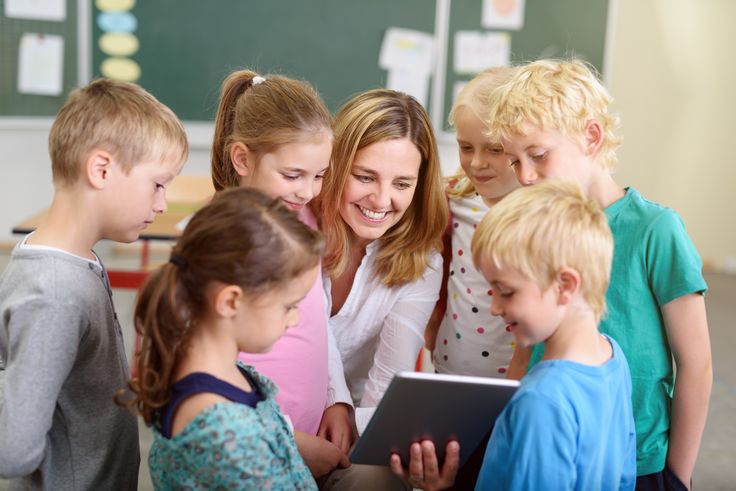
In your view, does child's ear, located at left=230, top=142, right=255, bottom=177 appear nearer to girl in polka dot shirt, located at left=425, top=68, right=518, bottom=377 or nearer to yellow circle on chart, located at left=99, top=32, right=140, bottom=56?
girl in polka dot shirt, located at left=425, top=68, right=518, bottom=377

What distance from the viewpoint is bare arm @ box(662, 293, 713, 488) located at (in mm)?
1386

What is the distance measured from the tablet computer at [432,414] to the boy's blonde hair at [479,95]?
650 millimetres

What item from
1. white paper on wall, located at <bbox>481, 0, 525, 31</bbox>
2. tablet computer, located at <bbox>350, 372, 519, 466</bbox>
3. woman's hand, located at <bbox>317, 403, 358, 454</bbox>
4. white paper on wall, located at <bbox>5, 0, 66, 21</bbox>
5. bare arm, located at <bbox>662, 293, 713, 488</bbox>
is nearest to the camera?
Result: tablet computer, located at <bbox>350, 372, 519, 466</bbox>

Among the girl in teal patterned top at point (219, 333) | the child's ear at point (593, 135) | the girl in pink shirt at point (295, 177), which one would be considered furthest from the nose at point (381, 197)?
the girl in teal patterned top at point (219, 333)

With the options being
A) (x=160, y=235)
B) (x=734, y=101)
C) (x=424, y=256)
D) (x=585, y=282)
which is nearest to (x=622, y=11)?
(x=734, y=101)

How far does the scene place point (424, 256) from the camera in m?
1.76

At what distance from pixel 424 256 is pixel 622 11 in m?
3.93

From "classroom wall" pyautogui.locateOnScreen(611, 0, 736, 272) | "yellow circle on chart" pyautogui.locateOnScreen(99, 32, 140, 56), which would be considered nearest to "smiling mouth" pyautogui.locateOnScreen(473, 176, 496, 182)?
"yellow circle on chart" pyautogui.locateOnScreen(99, 32, 140, 56)

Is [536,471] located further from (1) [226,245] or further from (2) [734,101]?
(2) [734,101]

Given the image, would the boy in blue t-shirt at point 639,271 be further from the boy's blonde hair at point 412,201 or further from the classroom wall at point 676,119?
the classroom wall at point 676,119

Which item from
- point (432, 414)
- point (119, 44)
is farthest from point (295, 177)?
point (119, 44)

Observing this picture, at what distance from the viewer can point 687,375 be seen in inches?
55.5

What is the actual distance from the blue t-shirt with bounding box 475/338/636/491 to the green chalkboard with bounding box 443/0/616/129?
3.79 m

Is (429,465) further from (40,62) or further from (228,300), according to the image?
(40,62)
